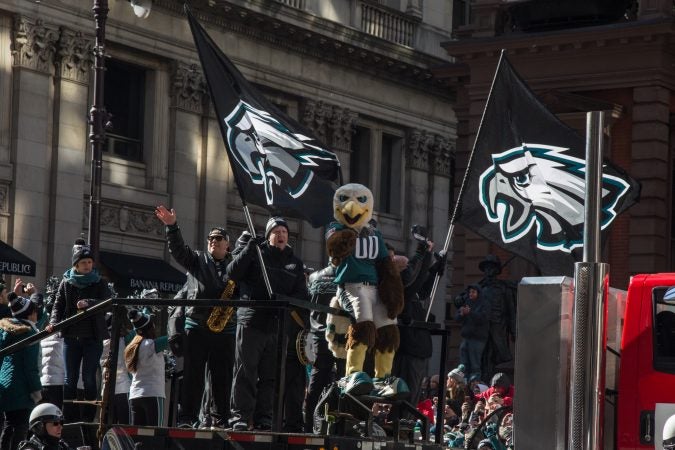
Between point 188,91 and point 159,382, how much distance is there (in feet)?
82.5

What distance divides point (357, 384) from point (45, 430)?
2864 millimetres

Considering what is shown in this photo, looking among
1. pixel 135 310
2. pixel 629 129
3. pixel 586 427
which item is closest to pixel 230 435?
pixel 586 427

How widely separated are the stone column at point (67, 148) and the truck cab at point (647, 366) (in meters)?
24.4

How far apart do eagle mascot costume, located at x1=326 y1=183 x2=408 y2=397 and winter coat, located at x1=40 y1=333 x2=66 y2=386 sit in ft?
16.7

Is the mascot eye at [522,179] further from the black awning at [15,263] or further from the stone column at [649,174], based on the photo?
the black awning at [15,263]

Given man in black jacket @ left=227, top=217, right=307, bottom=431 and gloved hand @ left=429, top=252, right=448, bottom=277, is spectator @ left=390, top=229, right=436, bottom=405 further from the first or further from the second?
man in black jacket @ left=227, top=217, right=307, bottom=431

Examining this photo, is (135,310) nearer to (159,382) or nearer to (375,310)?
(159,382)

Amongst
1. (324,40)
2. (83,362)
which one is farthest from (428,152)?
(83,362)

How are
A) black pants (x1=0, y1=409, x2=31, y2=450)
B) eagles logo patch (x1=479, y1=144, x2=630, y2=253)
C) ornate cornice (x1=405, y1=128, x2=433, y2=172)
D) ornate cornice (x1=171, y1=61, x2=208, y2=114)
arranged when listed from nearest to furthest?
1. eagles logo patch (x1=479, y1=144, x2=630, y2=253)
2. black pants (x1=0, y1=409, x2=31, y2=450)
3. ornate cornice (x1=171, y1=61, x2=208, y2=114)
4. ornate cornice (x1=405, y1=128, x2=433, y2=172)

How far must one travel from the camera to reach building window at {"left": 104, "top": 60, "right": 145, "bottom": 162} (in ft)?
123

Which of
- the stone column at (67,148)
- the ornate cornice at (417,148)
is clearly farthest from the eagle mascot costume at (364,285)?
the ornate cornice at (417,148)

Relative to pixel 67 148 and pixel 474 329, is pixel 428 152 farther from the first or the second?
pixel 474 329

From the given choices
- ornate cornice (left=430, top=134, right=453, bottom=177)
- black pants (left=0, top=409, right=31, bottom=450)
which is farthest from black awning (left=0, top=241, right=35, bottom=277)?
ornate cornice (left=430, top=134, right=453, bottom=177)

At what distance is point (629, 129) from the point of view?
93.1ft
